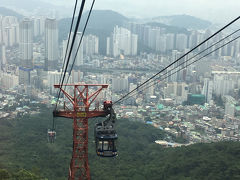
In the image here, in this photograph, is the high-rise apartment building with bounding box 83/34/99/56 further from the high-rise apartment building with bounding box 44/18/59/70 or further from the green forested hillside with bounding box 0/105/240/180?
the green forested hillside with bounding box 0/105/240/180

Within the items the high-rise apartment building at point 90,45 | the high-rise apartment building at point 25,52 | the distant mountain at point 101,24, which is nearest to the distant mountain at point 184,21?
the distant mountain at point 101,24

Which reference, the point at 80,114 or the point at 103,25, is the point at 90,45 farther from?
the point at 80,114

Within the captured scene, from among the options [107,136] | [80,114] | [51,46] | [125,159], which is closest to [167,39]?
[51,46]

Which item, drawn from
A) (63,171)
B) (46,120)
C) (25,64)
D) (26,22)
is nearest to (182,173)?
(63,171)

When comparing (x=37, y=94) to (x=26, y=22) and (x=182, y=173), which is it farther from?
(x=182, y=173)

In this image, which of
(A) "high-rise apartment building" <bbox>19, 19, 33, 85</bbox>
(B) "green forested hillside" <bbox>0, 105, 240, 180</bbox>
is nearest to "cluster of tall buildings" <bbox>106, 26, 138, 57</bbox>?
(A) "high-rise apartment building" <bbox>19, 19, 33, 85</bbox>

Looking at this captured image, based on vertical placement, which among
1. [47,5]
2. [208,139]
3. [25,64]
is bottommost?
[208,139]

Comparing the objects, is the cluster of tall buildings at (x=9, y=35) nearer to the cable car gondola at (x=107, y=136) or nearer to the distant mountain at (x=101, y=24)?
the distant mountain at (x=101, y=24)
